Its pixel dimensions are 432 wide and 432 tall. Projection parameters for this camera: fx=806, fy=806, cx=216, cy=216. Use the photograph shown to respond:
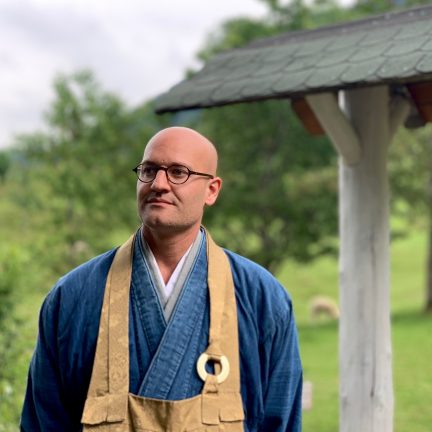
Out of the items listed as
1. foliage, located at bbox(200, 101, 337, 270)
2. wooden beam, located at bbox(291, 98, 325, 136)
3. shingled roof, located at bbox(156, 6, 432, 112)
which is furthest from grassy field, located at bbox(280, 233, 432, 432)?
shingled roof, located at bbox(156, 6, 432, 112)

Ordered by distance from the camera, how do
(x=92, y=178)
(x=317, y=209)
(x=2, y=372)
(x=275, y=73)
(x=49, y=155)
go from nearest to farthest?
(x=275, y=73)
(x=2, y=372)
(x=317, y=209)
(x=92, y=178)
(x=49, y=155)

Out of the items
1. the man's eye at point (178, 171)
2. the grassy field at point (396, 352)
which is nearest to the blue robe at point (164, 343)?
the man's eye at point (178, 171)

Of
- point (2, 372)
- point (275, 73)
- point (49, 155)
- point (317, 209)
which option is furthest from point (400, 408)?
point (49, 155)

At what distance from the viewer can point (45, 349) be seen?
7.56 feet

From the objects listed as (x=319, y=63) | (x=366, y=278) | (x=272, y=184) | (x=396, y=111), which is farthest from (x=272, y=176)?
(x=319, y=63)

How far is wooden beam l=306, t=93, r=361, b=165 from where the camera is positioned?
166 inches

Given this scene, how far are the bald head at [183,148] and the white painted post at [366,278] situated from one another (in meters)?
2.38

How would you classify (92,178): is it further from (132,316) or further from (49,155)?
(132,316)

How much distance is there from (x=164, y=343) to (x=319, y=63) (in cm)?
221

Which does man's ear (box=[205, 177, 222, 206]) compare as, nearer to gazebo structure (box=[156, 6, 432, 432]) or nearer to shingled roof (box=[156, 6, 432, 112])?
shingled roof (box=[156, 6, 432, 112])

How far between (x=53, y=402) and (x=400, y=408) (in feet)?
20.1

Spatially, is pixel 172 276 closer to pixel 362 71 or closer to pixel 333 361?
pixel 362 71

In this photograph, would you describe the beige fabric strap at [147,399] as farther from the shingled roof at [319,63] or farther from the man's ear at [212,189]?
A: the shingled roof at [319,63]

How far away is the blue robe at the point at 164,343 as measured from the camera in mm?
2168
